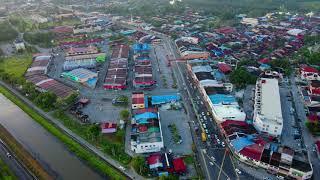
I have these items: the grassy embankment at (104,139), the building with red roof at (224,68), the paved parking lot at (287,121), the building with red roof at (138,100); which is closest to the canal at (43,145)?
the grassy embankment at (104,139)

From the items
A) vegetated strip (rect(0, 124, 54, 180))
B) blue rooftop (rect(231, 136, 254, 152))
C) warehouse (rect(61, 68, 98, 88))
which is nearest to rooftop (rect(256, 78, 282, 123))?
blue rooftop (rect(231, 136, 254, 152))

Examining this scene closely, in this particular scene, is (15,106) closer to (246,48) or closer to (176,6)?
(246,48)

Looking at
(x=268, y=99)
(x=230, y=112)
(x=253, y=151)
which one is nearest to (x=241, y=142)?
(x=253, y=151)

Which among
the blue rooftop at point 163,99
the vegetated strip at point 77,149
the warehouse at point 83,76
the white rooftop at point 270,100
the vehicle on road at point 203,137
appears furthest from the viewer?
the warehouse at point 83,76

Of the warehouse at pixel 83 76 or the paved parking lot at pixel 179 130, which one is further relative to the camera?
the warehouse at pixel 83 76

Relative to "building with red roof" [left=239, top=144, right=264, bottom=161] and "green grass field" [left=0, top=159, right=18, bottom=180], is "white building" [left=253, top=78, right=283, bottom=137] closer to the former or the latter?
"building with red roof" [left=239, top=144, right=264, bottom=161]

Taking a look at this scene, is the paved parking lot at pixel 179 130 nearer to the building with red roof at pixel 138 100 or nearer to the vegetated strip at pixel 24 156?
the building with red roof at pixel 138 100

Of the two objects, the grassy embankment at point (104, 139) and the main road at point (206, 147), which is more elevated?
the main road at point (206, 147)

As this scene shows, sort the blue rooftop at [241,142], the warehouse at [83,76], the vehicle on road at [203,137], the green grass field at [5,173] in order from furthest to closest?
the warehouse at [83,76] → the vehicle on road at [203,137] → the blue rooftop at [241,142] → the green grass field at [5,173]
